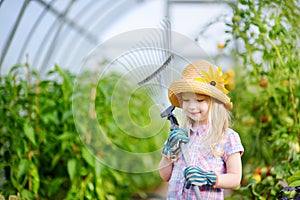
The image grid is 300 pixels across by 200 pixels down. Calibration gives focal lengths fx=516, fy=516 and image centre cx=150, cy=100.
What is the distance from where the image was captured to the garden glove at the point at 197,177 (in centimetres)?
189

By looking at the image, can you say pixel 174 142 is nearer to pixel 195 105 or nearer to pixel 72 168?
pixel 195 105

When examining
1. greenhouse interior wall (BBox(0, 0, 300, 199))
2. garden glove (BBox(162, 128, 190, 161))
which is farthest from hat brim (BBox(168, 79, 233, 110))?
greenhouse interior wall (BBox(0, 0, 300, 199))

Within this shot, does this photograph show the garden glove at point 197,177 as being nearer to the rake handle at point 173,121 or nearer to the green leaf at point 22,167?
the rake handle at point 173,121

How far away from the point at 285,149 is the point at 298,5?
3.15 feet

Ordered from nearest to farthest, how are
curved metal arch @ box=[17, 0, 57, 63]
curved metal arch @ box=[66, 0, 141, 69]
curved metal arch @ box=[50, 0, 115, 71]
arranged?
curved metal arch @ box=[17, 0, 57, 63] → curved metal arch @ box=[50, 0, 115, 71] → curved metal arch @ box=[66, 0, 141, 69]

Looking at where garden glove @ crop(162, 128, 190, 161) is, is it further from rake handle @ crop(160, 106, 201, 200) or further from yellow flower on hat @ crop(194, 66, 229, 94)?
yellow flower on hat @ crop(194, 66, 229, 94)

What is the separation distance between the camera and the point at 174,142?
1926 mm

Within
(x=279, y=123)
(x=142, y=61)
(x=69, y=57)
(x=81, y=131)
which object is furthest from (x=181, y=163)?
(x=69, y=57)

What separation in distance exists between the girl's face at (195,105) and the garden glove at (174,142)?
0.07 metres

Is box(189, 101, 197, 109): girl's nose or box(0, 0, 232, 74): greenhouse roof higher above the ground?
box(0, 0, 232, 74): greenhouse roof

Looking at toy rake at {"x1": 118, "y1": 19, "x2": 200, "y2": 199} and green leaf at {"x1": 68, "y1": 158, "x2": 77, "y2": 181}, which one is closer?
toy rake at {"x1": 118, "y1": 19, "x2": 200, "y2": 199}

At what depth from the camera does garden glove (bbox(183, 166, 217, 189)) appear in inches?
74.5

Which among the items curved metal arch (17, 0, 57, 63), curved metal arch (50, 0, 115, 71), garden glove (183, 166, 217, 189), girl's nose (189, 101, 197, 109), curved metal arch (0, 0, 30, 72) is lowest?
garden glove (183, 166, 217, 189)

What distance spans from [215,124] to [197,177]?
226 mm
